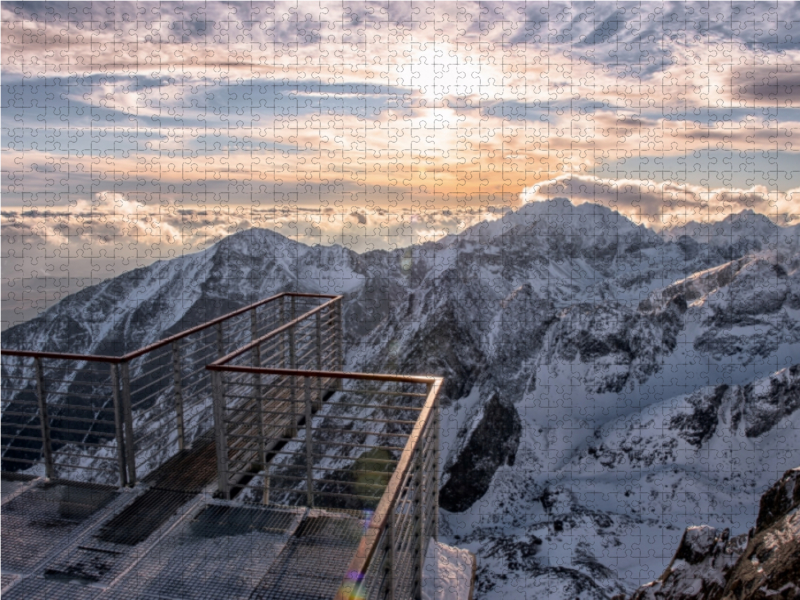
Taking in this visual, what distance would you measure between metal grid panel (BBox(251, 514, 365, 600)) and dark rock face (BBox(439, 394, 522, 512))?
82.5 m

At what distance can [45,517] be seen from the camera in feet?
18.0

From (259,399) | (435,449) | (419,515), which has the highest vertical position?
(259,399)

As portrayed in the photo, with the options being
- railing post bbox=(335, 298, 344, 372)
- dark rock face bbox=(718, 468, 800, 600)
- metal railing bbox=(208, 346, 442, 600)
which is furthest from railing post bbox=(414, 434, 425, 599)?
→ railing post bbox=(335, 298, 344, 372)

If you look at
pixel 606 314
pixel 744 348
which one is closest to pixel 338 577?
pixel 606 314

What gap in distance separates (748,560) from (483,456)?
8625cm

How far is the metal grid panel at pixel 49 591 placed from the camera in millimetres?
4352

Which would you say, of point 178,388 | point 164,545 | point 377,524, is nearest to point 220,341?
point 178,388

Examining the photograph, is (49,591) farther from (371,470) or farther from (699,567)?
(699,567)

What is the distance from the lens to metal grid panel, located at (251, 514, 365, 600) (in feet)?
14.3

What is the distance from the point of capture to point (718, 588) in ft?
22.6

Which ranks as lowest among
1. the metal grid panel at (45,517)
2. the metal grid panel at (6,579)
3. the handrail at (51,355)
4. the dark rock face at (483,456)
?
the dark rock face at (483,456)

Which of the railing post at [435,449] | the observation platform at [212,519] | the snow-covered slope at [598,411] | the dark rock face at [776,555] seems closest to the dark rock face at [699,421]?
the snow-covered slope at [598,411]

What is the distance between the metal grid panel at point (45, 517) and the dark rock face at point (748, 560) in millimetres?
6053

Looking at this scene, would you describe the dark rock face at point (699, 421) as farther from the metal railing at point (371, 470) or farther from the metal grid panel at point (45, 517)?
the metal grid panel at point (45, 517)
